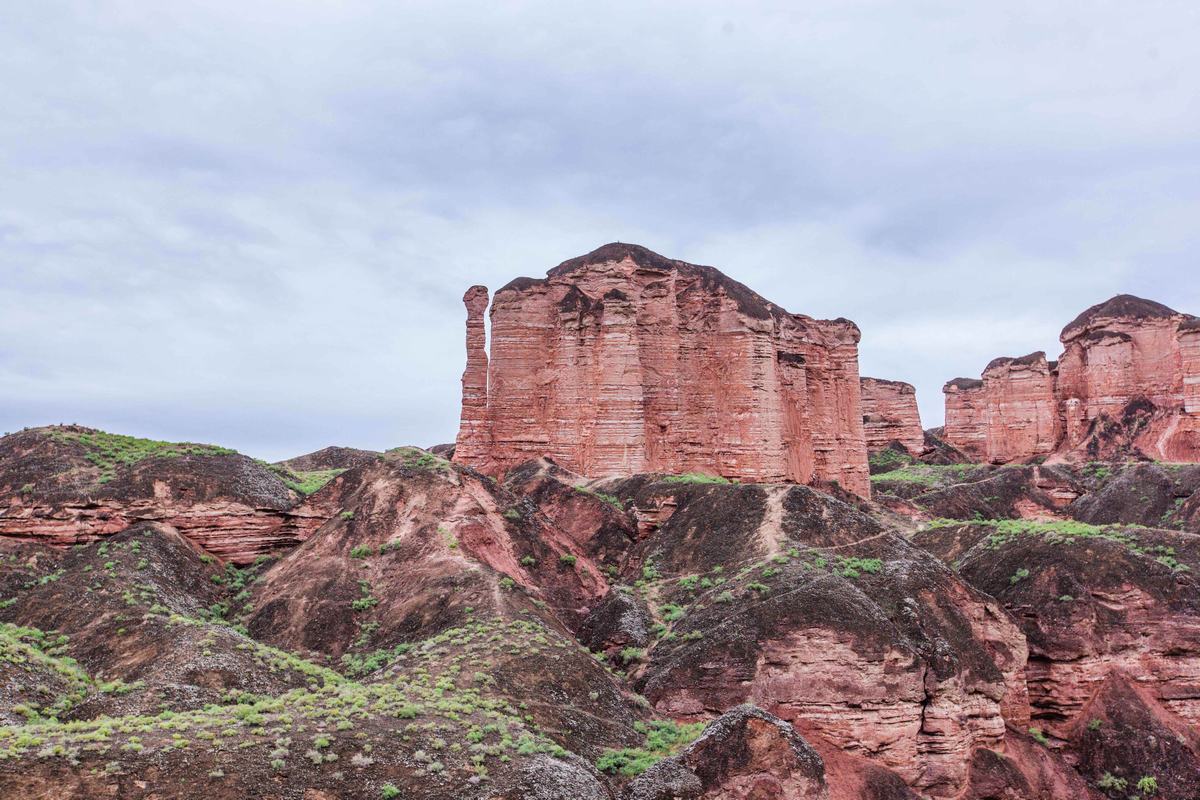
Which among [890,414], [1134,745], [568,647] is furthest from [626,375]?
[890,414]

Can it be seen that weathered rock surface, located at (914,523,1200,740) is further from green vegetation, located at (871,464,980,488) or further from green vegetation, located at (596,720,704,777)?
green vegetation, located at (871,464,980,488)

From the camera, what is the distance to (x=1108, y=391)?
2672 inches

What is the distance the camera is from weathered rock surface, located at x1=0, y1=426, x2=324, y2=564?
2927 cm

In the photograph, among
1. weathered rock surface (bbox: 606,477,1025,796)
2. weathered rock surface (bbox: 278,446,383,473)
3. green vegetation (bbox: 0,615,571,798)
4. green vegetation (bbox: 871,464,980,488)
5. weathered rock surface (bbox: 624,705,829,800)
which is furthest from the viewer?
green vegetation (bbox: 871,464,980,488)

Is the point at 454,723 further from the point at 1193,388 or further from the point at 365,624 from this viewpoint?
the point at 1193,388

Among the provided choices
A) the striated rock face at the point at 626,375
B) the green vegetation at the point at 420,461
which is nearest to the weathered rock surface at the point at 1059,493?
the striated rock face at the point at 626,375

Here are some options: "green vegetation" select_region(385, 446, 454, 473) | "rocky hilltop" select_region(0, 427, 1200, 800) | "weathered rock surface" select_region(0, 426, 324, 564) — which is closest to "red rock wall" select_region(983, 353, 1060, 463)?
"rocky hilltop" select_region(0, 427, 1200, 800)

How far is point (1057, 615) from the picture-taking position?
32.0 m

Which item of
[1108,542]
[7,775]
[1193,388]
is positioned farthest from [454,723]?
[1193,388]

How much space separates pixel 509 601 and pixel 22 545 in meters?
15.8

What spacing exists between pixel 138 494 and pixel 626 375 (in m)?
22.7

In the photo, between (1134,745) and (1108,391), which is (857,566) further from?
(1108,391)

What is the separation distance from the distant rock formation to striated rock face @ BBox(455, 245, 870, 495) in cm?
3151

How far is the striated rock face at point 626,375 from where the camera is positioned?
4494 centimetres
